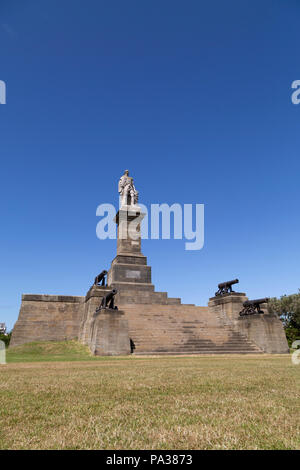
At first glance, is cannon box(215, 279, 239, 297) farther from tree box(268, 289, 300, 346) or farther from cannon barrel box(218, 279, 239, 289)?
tree box(268, 289, 300, 346)

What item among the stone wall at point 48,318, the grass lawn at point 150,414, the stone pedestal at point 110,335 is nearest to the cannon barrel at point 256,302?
the stone pedestal at point 110,335

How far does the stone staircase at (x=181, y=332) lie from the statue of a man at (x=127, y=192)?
11.6 m

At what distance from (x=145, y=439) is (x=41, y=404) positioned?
7.50ft

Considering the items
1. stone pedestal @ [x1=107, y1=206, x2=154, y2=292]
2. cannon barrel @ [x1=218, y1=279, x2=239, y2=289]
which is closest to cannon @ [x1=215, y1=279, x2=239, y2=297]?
cannon barrel @ [x1=218, y1=279, x2=239, y2=289]

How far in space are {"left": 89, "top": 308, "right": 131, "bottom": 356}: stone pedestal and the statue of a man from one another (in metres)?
15.0

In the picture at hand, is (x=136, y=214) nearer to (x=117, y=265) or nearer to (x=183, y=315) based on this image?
(x=117, y=265)

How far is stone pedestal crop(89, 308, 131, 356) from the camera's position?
53.0 feet

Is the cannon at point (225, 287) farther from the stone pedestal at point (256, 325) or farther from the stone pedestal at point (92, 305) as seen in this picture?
the stone pedestal at point (92, 305)

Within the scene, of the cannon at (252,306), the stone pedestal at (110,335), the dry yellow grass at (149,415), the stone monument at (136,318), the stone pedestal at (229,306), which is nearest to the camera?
the dry yellow grass at (149,415)

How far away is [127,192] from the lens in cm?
3041

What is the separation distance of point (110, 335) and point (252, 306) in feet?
32.8

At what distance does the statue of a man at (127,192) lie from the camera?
30.2m
